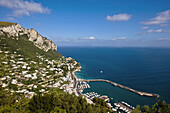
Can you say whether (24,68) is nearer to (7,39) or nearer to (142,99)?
(7,39)

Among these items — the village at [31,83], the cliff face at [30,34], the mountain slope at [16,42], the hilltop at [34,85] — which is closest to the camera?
the hilltop at [34,85]

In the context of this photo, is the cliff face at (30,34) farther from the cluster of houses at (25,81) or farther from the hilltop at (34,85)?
the cluster of houses at (25,81)

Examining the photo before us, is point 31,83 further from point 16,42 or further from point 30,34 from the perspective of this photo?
point 30,34

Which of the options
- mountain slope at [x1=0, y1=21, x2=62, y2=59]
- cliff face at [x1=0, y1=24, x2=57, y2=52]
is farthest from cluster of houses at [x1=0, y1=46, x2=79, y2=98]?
cliff face at [x1=0, y1=24, x2=57, y2=52]

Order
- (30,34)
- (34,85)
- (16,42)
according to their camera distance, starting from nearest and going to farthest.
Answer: (34,85), (16,42), (30,34)

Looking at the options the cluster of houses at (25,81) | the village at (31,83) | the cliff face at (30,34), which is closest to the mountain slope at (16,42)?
the cliff face at (30,34)

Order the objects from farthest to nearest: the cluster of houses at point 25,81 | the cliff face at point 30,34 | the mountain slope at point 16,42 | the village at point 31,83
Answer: the cliff face at point 30,34 < the mountain slope at point 16,42 < the cluster of houses at point 25,81 < the village at point 31,83

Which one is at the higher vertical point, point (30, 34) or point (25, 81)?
point (30, 34)

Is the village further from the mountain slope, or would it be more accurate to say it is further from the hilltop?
the mountain slope

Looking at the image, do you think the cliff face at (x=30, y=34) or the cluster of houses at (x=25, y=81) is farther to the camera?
the cliff face at (x=30, y=34)

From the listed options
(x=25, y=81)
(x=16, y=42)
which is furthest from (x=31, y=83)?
(x=16, y=42)

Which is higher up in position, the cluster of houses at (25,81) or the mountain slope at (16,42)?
the mountain slope at (16,42)

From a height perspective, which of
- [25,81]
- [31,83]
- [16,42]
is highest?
[16,42]
